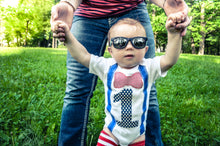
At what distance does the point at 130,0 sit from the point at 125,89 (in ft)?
2.63

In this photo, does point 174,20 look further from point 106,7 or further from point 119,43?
point 106,7

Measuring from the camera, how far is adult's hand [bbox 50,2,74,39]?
108 cm

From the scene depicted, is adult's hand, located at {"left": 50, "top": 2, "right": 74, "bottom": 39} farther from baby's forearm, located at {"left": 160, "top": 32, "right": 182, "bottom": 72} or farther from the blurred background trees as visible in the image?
the blurred background trees

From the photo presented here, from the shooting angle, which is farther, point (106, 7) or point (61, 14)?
point (106, 7)

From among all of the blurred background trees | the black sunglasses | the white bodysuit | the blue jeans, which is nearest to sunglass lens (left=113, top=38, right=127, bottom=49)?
the black sunglasses

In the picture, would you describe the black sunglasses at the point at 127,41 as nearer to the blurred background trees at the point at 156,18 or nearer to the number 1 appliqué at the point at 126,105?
the number 1 appliqué at the point at 126,105

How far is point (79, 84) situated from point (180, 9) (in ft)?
3.53

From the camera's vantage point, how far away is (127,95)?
1.28 m

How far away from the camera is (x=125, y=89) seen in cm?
128

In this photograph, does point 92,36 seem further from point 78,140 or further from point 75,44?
point 78,140

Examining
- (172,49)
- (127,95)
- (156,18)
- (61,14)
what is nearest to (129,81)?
(127,95)

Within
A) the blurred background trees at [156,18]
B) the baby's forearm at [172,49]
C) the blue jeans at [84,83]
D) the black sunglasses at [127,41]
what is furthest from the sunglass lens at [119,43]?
the blurred background trees at [156,18]

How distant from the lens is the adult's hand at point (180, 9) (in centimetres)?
105

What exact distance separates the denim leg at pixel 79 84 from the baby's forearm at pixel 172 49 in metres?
0.66
